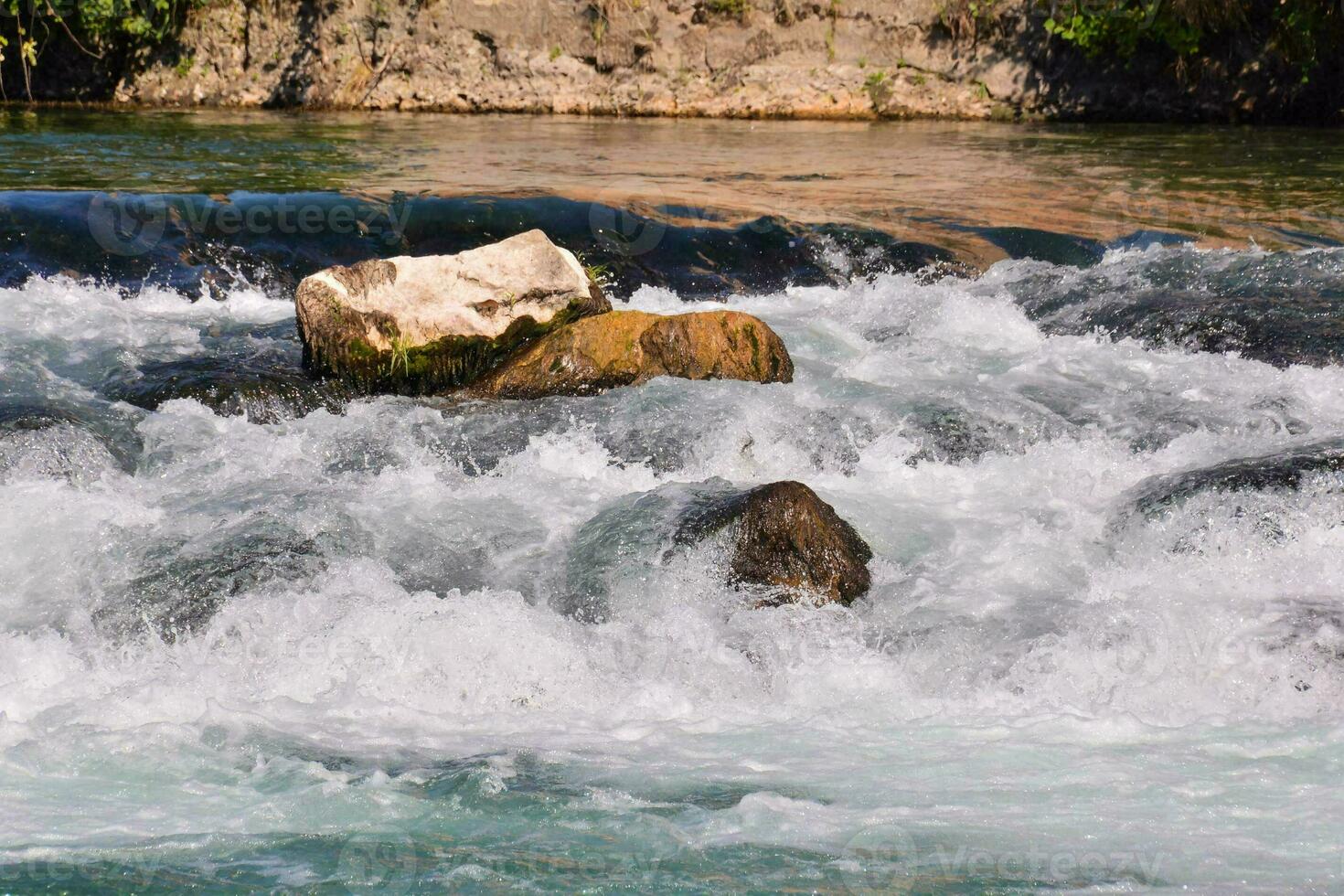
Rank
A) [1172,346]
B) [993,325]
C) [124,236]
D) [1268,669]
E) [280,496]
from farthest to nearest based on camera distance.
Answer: [124,236], [993,325], [1172,346], [280,496], [1268,669]

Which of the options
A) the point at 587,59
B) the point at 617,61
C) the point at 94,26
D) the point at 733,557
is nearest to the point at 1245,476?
the point at 733,557

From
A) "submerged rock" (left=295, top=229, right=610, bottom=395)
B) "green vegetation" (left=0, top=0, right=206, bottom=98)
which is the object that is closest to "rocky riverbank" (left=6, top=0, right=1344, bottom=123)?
"green vegetation" (left=0, top=0, right=206, bottom=98)

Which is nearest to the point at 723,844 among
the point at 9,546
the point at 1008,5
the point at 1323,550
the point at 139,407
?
the point at 1323,550

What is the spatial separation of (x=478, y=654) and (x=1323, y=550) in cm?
251

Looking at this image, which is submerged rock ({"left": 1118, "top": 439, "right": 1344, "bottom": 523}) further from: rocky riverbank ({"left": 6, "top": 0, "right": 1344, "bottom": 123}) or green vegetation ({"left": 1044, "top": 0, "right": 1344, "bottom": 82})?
rocky riverbank ({"left": 6, "top": 0, "right": 1344, "bottom": 123})

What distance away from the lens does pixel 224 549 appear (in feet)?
12.9

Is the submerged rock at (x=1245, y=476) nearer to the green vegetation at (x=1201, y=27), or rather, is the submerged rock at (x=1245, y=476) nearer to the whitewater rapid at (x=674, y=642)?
the whitewater rapid at (x=674, y=642)

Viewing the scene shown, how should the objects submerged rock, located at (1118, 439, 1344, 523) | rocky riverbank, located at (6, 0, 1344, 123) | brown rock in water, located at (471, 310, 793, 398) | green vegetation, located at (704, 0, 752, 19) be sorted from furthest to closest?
green vegetation, located at (704, 0, 752, 19)
rocky riverbank, located at (6, 0, 1344, 123)
brown rock in water, located at (471, 310, 793, 398)
submerged rock, located at (1118, 439, 1344, 523)

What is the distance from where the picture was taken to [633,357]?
18.2 ft

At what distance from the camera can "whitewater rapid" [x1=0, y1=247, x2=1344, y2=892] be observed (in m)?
2.57

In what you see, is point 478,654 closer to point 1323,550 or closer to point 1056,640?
point 1056,640

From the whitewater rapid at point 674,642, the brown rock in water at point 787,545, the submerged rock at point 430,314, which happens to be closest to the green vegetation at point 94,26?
the whitewater rapid at point 674,642

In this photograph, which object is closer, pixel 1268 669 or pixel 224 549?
pixel 1268 669

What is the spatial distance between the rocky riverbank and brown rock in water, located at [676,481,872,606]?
12843 millimetres
